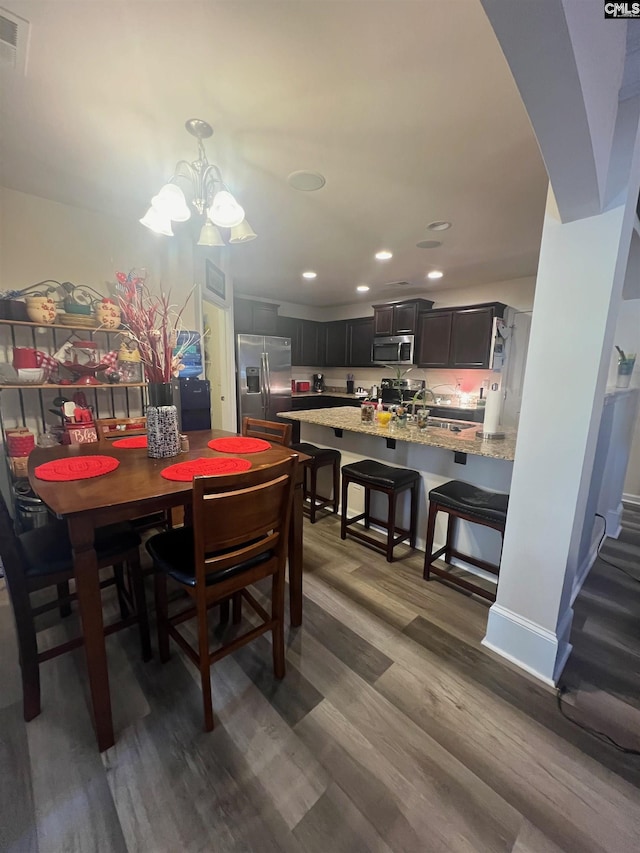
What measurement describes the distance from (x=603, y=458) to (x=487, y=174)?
1.92 meters

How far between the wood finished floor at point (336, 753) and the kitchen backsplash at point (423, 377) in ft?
11.9

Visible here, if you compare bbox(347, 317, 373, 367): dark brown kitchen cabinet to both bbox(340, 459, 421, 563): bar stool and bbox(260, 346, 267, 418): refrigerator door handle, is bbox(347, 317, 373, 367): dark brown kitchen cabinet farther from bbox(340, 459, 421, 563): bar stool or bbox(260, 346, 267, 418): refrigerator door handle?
bbox(340, 459, 421, 563): bar stool

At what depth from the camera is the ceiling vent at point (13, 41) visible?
1191 mm

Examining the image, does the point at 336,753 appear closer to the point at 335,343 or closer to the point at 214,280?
the point at 214,280

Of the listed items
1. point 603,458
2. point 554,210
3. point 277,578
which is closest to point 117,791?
point 277,578

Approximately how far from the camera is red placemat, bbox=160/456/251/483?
4.72 feet

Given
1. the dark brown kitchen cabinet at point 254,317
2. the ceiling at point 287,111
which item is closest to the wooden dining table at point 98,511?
the ceiling at point 287,111

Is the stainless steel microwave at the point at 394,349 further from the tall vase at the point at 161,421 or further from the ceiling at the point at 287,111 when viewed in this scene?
the tall vase at the point at 161,421

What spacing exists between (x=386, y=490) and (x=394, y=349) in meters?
3.38

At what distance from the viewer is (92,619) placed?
1166 millimetres

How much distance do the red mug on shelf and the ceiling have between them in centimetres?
112

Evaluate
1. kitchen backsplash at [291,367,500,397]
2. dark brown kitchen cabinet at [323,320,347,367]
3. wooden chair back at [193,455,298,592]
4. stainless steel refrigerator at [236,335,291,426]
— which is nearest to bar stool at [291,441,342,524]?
wooden chair back at [193,455,298,592]

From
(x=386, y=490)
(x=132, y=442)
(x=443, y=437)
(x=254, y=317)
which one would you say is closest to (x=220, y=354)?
(x=254, y=317)

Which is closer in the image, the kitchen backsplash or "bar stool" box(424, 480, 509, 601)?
"bar stool" box(424, 480, 509, 601)
